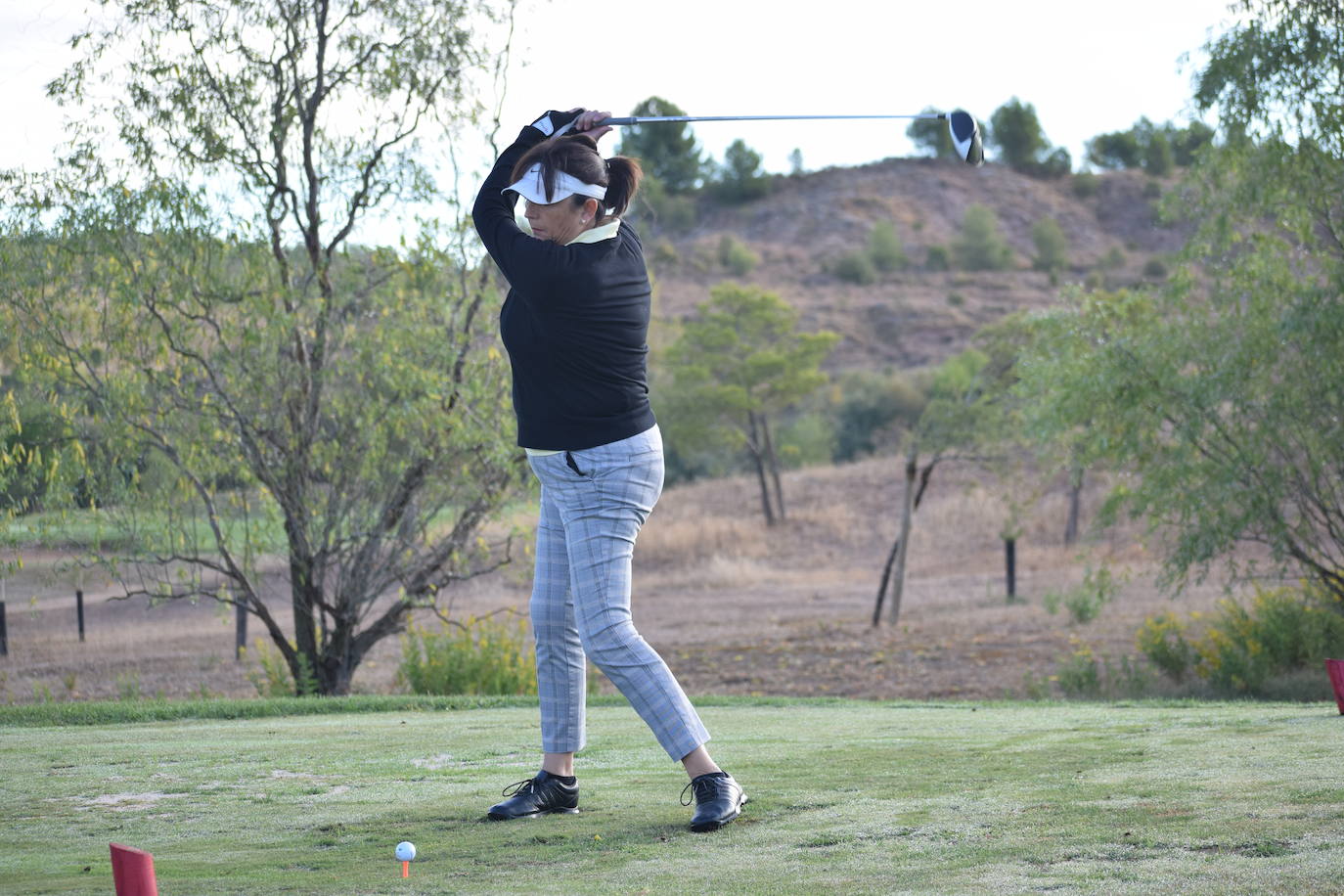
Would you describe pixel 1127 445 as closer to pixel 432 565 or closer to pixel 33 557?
pixel 432 565

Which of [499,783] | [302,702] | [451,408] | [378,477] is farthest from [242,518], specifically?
[499,783]

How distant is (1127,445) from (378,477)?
7912 mm

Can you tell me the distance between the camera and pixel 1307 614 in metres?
15.0

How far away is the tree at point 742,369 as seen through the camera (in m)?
41.8

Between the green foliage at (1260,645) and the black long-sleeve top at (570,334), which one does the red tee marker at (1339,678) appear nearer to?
the black long-sleeve top at (570,334)

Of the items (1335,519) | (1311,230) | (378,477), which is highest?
(1311,230)

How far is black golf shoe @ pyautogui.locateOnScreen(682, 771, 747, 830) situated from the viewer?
148 inches

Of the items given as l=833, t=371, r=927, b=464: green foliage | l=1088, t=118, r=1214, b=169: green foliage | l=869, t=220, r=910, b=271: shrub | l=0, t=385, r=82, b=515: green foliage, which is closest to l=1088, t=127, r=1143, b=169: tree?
l=1088, t=118, r=1214, b=169: green foliage

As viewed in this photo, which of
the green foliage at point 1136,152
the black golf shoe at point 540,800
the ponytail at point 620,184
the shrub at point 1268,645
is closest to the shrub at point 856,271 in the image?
the green foliage at point 1136,152

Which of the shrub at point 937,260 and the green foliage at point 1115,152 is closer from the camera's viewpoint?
the shrub at point 937,260

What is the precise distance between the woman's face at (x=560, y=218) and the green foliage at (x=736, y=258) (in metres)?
78.3

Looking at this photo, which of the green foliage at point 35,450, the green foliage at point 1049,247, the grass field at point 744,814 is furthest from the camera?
the green foliage at point 1049,247

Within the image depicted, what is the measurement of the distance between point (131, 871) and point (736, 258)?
8007 centimetres

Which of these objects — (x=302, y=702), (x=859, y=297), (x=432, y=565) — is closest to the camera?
(x=302, y=702)
